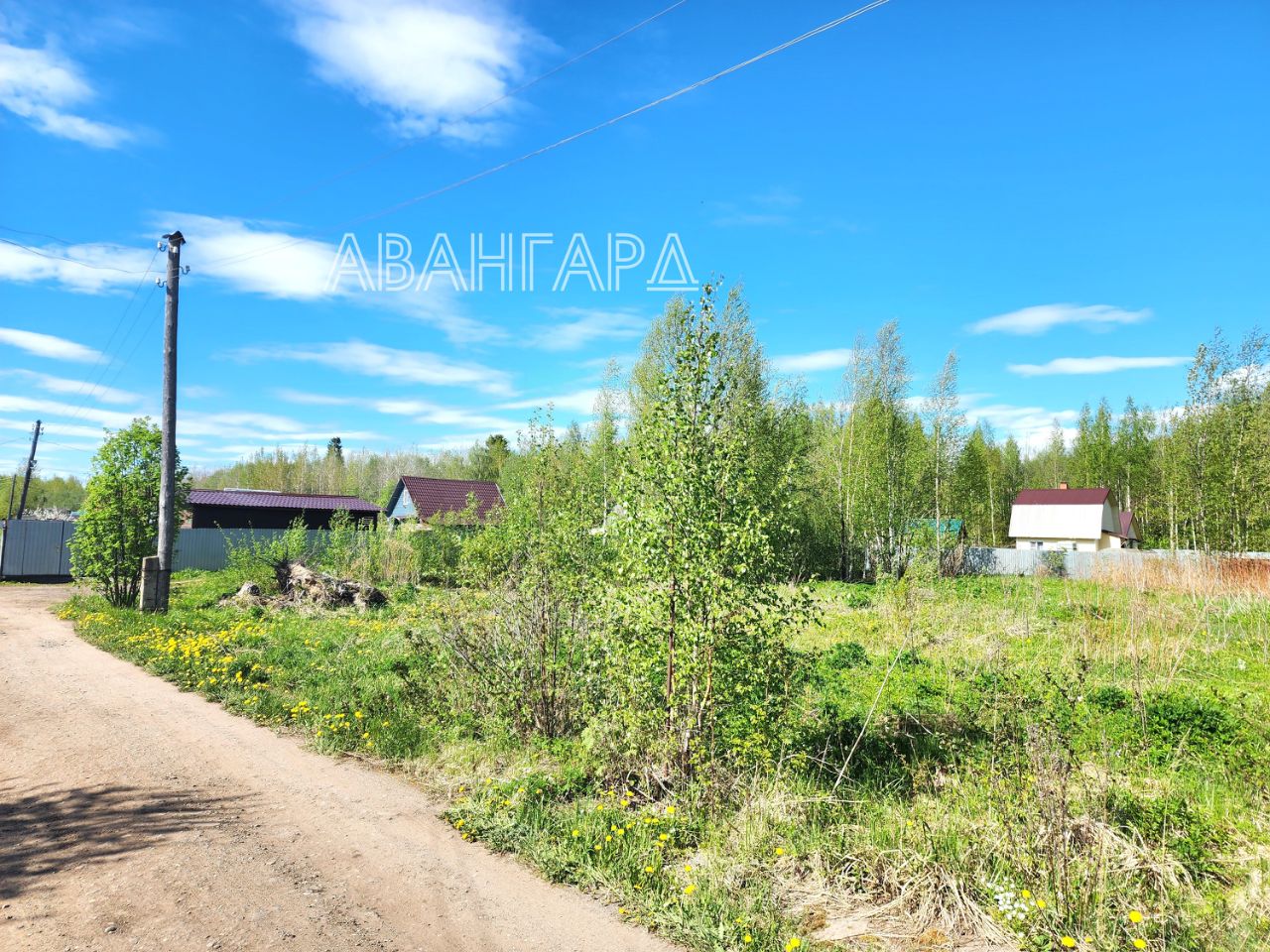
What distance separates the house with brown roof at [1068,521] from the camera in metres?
40.1

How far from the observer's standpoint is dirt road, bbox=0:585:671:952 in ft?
11.4

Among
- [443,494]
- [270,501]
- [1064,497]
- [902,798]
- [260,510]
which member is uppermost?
[443,494]

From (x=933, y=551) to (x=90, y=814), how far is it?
73.6 feet

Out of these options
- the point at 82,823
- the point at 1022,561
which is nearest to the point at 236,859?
the point at 82,823

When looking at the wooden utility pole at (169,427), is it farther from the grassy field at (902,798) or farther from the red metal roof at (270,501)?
Answer: the red metal roof at (270,501)

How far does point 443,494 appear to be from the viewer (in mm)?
33625

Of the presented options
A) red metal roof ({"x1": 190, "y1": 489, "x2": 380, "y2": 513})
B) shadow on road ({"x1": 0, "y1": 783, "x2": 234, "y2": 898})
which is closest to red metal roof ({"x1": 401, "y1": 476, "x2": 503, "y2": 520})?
red metal roof ({"x1": 190, "y1": 489, "x2": 380, "y2": 513})

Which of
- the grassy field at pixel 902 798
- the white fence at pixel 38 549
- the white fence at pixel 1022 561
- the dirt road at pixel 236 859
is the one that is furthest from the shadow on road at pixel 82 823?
the white fence at pixel 1022 561

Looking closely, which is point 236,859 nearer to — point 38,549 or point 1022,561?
point 38,549

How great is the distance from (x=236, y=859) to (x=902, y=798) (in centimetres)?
443

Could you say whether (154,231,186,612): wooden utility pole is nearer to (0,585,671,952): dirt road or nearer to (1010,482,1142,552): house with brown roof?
(0,585,671,952): dirt road

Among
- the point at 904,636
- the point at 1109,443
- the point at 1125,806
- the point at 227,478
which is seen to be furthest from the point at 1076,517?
the point at 227,478

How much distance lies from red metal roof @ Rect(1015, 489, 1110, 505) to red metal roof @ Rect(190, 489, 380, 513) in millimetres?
37501

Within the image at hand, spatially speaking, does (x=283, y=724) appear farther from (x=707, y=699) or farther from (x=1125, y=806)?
(x=1125, y=806)
